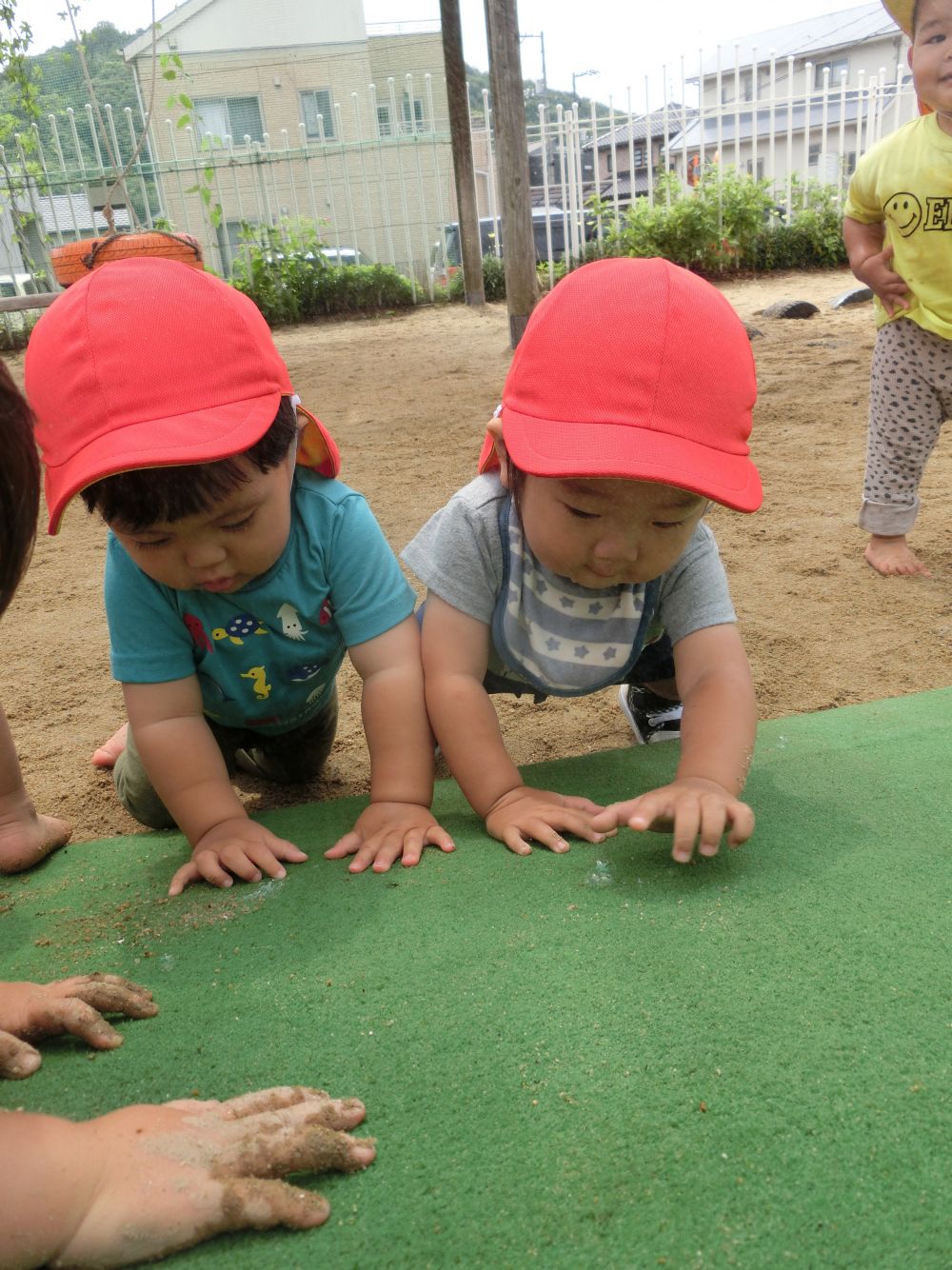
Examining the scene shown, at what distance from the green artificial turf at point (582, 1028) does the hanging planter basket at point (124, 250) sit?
2.04 metres

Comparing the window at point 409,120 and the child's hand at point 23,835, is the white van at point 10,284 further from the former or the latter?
the child's hand at point 23,835

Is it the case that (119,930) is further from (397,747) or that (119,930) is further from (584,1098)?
(584,1098)

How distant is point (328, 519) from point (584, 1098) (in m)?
1.15

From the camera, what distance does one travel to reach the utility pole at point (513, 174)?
657 centimetres

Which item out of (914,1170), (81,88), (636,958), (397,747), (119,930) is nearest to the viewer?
(914,1170)

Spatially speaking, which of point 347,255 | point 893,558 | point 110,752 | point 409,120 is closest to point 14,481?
point 110,752

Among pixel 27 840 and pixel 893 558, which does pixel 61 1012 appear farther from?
pixel 893 558

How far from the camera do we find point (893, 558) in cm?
343

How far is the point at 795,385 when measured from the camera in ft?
19.8

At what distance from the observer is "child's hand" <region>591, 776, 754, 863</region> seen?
1531mm

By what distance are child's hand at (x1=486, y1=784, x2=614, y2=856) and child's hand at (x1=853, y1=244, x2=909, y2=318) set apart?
2287 mm

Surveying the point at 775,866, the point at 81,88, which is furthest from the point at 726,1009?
the point at 81,88

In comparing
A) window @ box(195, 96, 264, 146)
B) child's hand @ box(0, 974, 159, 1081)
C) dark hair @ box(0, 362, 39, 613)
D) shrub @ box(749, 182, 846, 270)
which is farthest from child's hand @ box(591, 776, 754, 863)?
window @ box(195, 96, 264, 146)

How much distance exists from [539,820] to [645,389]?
28.9 inches
